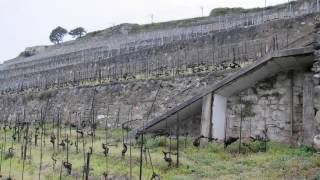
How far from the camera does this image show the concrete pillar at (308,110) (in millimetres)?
10688

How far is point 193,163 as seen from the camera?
9812 millimetres

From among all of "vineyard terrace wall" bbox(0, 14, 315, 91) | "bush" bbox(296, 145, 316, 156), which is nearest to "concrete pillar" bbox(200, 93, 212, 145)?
"bush" bbox(296, 145, 316, 156)

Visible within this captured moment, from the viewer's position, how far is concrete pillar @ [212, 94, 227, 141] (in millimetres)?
12008

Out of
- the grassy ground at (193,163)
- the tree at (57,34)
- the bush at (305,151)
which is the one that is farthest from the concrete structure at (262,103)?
the tree at (57,34)

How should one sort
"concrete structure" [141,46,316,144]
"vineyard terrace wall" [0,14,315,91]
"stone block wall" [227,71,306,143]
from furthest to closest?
1. "vineyard terrace wall" [0,14,315,91]
2. "stone block wall" [227,71,306,143]
3. "concrete structure" [141,46,316,144]

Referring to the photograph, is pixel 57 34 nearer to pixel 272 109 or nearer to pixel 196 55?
pixel 196 55

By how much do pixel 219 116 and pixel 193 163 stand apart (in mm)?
2537

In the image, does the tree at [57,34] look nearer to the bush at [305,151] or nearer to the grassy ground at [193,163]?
the grassy ground at [193,163]

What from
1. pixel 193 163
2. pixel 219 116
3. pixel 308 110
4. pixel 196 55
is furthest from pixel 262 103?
pixel 196 55

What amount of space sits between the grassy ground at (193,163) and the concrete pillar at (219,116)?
0.68m

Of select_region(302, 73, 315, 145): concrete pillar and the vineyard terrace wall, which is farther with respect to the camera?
the vineyard terrace wall

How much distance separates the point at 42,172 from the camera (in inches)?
425

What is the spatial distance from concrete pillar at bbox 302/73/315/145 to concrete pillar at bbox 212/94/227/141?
1.99 meters

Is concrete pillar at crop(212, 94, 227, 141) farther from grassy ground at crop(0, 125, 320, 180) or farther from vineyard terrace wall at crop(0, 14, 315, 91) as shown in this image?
vineyard terrace wall at crop(0, 14, 315, 91)
